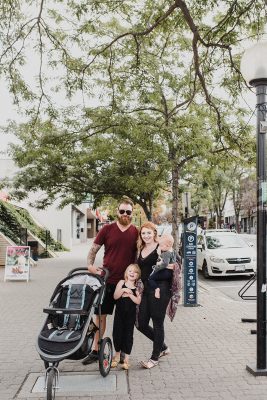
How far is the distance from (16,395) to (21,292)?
777 cm

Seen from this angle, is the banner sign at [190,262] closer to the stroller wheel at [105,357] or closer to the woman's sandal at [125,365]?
the woman's sandal at [125,365]

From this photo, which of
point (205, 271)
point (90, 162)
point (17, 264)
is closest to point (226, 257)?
point (205, 271)

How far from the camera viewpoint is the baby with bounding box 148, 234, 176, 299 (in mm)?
5480

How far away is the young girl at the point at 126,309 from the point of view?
5438mm

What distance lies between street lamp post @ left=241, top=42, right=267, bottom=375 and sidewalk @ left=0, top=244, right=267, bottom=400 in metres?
0.36

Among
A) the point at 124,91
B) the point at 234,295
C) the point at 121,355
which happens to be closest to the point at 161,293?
the point at 121,355

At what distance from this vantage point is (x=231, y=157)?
45.2 ft

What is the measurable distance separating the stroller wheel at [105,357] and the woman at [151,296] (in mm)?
451

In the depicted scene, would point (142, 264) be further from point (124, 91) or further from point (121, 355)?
point (124, 91)

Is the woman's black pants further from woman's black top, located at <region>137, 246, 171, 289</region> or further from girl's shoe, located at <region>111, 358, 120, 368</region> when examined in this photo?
girl's shoe, located at <region>111, 358, 120, 368</region>

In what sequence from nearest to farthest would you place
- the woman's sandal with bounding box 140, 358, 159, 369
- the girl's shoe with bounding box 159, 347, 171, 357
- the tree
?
the woman's sandal with bounding box 140, 358, 159, 369, the girl's shoe with bounding box 159, 347, 171, 357, the tree

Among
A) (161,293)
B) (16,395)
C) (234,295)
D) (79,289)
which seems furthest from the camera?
(234,295)

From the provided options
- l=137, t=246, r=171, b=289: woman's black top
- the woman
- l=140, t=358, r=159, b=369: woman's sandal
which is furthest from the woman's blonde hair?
l=140, t=358, r=159, b=369: woman's sandal

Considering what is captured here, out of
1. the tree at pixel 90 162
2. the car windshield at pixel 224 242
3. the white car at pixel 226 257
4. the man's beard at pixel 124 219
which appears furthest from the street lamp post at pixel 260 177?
the car windshield at pixel 224 242
